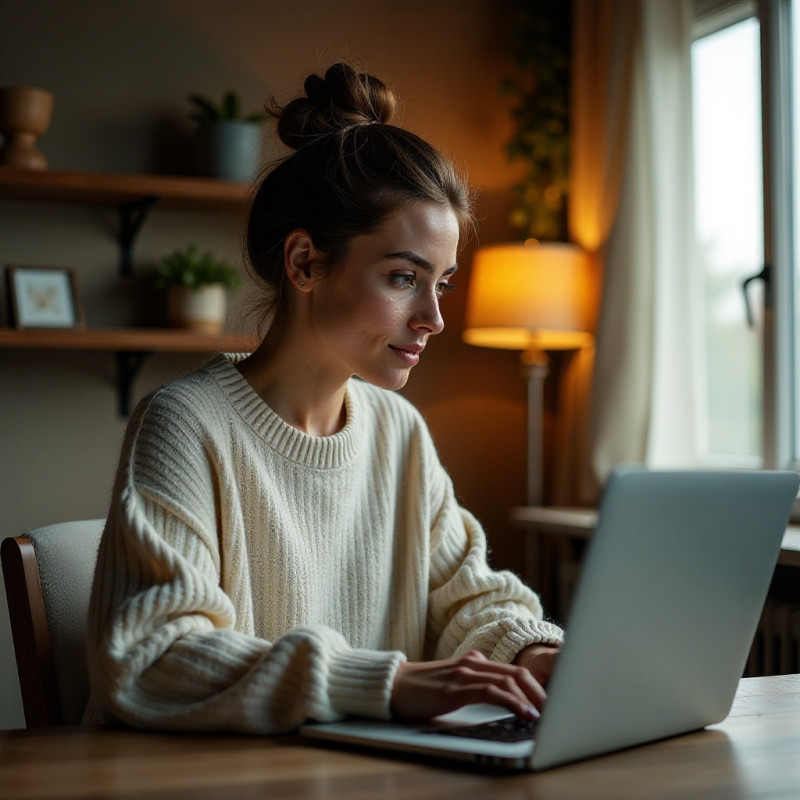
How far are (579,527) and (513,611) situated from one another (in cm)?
149

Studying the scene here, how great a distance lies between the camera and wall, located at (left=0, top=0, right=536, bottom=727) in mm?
2988

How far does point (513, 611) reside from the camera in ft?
4.41

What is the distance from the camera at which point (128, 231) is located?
3055mm

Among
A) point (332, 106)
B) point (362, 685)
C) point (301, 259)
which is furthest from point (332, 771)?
point (332, 106)

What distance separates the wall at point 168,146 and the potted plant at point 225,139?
0.32ft

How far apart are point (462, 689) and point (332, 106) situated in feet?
2.84

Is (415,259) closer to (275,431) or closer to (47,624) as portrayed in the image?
(275,431)

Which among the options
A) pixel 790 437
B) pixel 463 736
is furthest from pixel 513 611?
pixel 790 437

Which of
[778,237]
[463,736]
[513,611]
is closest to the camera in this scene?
[463,736]

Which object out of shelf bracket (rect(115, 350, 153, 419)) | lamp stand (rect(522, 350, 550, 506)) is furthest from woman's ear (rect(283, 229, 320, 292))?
lamp stand (rect(522, 350, 550, 506))

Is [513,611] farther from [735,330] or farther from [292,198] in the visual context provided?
[735,330]

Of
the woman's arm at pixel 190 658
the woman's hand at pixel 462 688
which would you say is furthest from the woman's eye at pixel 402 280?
the woman's hand at pixel 462 688

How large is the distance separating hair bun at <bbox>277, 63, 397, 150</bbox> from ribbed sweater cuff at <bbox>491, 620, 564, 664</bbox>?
69 cm

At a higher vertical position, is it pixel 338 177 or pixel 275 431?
pixel 338 177
